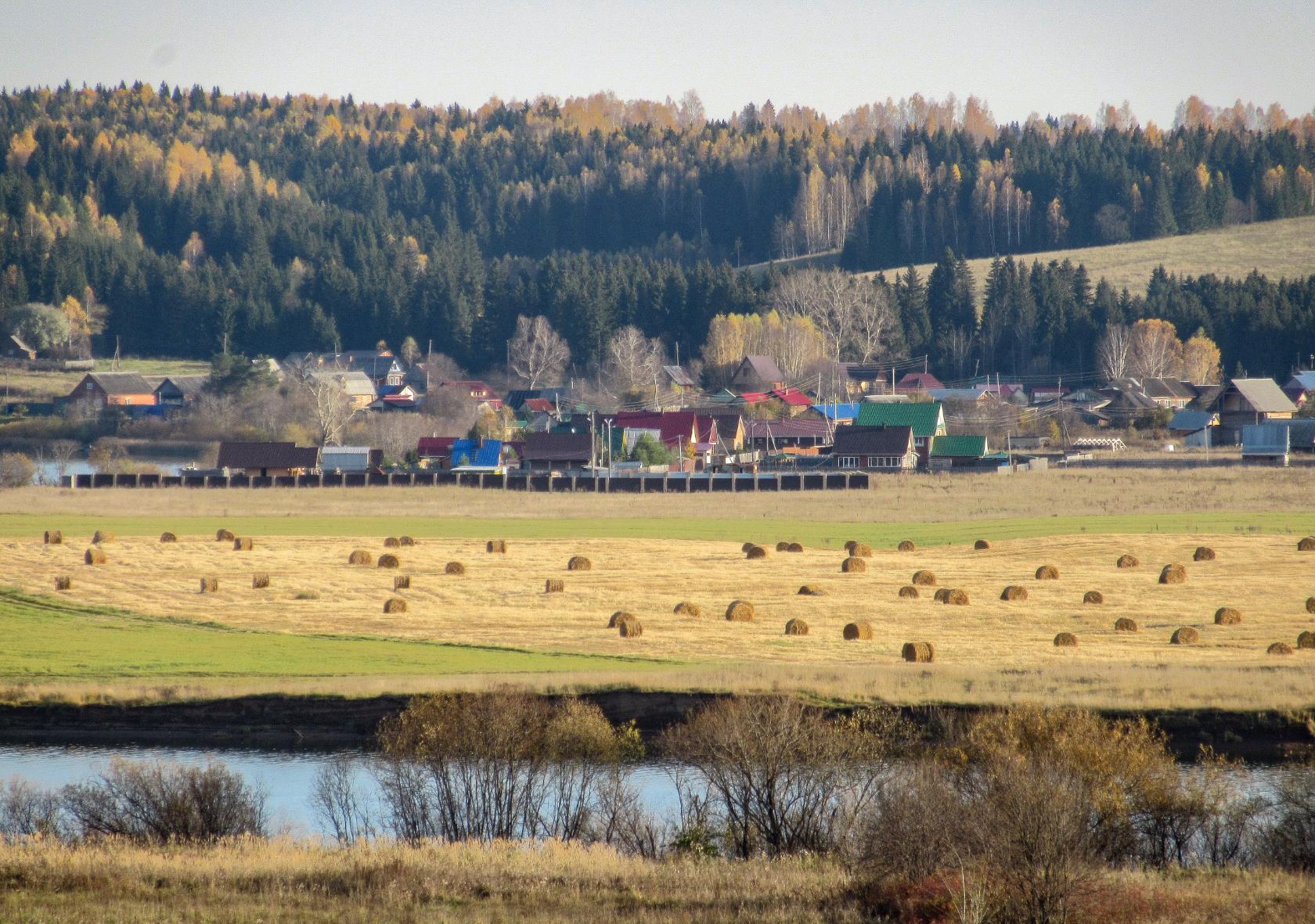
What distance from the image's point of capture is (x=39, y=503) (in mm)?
70688

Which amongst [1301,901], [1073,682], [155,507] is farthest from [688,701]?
[155,507]

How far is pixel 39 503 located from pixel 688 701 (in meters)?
52.7

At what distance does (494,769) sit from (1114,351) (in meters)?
124

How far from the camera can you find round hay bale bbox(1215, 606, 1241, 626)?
113 feet

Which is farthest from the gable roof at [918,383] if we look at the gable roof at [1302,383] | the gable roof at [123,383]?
the gable roof at [123,383]

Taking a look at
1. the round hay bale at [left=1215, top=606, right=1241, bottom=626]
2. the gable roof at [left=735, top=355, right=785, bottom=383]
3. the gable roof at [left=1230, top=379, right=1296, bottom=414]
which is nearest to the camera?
the round hay bale at [left=1215, top=606, right=1241, bottom=626]

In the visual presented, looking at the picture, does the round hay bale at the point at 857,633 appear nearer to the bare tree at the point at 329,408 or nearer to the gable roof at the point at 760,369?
the bare tree at the point at 329,408

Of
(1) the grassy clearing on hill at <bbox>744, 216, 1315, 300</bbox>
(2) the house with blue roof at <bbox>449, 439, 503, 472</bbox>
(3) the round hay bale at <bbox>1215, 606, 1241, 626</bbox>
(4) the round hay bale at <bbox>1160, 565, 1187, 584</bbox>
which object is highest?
(1) the grassy clearing on hill at <bbox>744, 216, 1315, 300</bbox>

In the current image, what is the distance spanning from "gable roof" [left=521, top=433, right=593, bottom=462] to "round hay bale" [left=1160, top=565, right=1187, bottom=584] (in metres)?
58.4

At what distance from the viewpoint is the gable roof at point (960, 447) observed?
95750 millimetres

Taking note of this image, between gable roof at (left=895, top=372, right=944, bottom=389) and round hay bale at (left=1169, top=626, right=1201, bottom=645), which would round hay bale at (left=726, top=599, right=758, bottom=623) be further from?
→ gable roof at (left=895, top=372, right=944, bottom=389)

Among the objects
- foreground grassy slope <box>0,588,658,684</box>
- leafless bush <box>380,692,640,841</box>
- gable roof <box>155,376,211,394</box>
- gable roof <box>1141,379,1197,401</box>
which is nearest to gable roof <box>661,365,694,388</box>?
gable roof <box>1141,379,1197,401</box>

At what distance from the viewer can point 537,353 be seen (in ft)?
485

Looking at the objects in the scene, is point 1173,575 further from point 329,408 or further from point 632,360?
point 632,360
